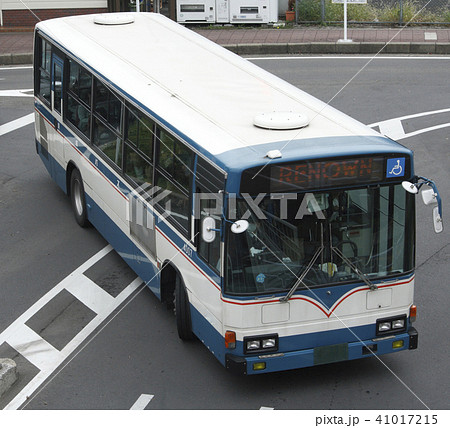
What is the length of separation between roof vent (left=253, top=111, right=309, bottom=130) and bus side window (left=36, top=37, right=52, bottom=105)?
621 centimetres

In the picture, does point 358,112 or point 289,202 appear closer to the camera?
point 289,202

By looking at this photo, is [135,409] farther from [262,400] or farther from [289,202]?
[289,202]

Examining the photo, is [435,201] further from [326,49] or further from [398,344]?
[326,49]

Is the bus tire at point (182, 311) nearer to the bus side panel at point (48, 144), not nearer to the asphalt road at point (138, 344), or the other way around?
the asphalt road at point (138, 344)

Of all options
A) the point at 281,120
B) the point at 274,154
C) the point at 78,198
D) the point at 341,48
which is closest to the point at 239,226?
the point at 274,154

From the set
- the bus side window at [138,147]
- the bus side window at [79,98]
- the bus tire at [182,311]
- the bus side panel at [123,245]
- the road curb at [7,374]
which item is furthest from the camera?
the bus side window at [79,98]

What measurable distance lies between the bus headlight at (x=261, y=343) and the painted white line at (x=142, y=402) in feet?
3.88

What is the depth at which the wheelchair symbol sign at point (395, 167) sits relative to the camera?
27.2ft

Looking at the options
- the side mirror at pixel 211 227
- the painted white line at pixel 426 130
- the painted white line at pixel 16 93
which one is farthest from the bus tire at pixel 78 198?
the painted white line at pixel 16 93

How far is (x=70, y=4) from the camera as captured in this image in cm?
2747

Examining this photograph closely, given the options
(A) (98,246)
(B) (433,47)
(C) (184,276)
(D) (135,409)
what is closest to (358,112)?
(B) (433,47)

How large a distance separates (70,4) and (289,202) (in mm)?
21123

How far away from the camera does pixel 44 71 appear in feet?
47.0

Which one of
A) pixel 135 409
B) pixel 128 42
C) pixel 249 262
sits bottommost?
pixel 135 409
